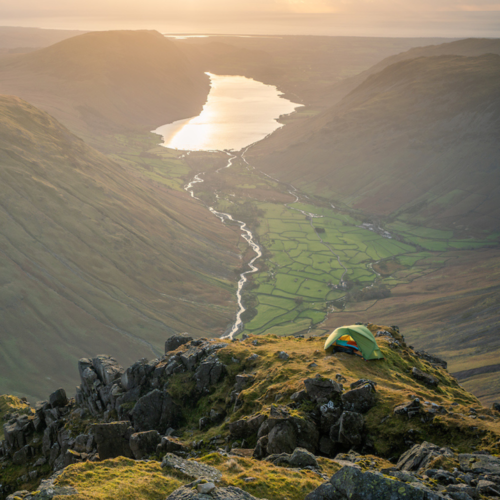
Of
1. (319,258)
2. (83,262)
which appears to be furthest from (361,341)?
(319,258)

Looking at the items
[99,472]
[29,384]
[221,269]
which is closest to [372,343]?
[99,472]

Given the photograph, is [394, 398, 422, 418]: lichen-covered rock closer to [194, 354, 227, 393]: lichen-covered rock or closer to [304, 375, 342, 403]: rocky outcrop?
[304, 375, 342, 403]: rocky outcrop

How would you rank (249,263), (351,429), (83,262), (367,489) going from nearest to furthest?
(367,489) → (351,429) → (83,262) → (249,263)

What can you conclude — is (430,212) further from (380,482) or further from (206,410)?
(380,482)

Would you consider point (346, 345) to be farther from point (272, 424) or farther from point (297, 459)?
point (297, 459)

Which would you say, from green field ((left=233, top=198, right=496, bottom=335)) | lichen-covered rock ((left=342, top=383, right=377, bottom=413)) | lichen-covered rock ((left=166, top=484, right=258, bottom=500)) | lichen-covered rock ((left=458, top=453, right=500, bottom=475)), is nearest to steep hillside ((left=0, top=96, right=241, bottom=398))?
green field ((left=233, top=198, right=496, bottom=335))

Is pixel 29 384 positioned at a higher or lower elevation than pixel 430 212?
lower
